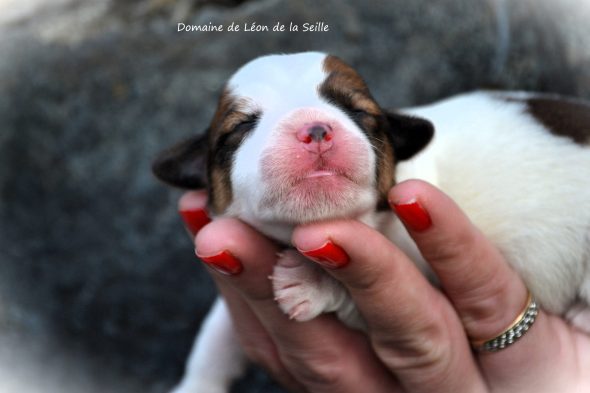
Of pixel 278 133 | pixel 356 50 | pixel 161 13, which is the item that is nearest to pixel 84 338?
pixel 161 13

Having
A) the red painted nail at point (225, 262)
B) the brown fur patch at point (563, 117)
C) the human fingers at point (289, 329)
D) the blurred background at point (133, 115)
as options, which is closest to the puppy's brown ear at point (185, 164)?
the human fingers at point (289, 329)

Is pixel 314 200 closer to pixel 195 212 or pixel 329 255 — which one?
pixel 329 255

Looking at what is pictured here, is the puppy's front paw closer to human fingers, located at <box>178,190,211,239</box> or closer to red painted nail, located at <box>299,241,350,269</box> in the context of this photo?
red painted nail, located at <box>299,241,350,269</box>

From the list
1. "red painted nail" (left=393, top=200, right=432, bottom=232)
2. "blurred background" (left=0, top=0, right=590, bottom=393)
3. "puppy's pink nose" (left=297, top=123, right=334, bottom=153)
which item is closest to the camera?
"puppy's pink nose" (left=297, top=123, right=334, bottom=153)

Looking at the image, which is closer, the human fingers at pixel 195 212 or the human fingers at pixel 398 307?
the human fingers at pixel 398 307

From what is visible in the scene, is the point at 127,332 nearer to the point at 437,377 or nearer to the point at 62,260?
the point at 62,260

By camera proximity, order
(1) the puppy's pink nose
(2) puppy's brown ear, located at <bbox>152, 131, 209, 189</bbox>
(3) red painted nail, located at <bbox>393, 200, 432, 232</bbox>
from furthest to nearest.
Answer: (2) puppy's brown ear, located at <bbox>152, 131, 209, 189</bbox> < (3) red painted nail, located at <bbox>393, 200, 432, 232</bbox> < (1) the puppy's pink nose

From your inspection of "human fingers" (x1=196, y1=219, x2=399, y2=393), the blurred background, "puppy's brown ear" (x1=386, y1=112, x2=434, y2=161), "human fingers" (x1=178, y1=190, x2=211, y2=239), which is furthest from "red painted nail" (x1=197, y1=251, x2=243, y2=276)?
the blurred background

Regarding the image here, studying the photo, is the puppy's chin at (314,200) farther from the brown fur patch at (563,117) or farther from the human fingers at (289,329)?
the brown fur patch at (563,117)

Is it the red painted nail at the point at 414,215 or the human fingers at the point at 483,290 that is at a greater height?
Result: the red painted nail at the point at 414,215
